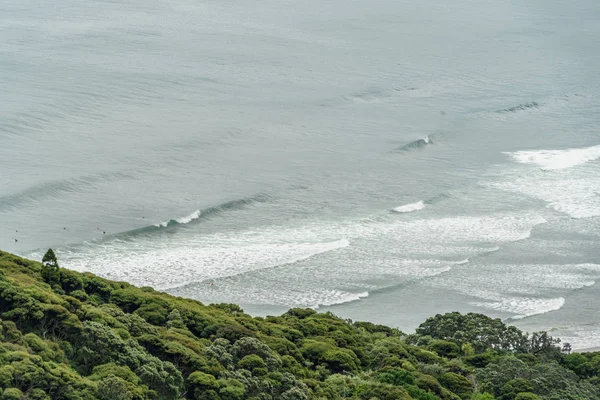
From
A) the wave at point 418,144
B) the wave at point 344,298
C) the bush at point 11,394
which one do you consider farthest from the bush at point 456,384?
the wave at point 418,144

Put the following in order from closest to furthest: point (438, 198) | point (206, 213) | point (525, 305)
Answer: point (525, 305) → point (206, 213) → point (438, 198)

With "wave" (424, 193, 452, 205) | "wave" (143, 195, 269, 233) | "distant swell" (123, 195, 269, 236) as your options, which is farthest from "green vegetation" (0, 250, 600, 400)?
"wave" (424, 193, 452, 205)

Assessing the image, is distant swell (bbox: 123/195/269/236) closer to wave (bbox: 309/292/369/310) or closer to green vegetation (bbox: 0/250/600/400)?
wave (bbox: 309/292/369/310)

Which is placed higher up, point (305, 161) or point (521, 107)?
point (521, 107)

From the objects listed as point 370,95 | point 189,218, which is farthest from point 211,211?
point 370,95

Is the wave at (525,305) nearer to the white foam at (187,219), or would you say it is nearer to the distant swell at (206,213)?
the distant swell at (206,213)

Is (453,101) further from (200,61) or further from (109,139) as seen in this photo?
(109,139)

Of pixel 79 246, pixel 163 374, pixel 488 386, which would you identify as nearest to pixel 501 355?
pixel 488 386

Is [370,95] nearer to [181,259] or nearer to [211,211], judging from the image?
[211,211]
